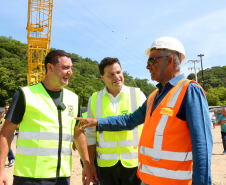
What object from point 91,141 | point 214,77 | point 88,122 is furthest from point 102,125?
point 214,77

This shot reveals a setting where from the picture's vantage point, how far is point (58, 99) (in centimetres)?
265

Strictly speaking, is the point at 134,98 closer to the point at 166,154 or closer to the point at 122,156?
the point at 122,156

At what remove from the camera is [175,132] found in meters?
1.78

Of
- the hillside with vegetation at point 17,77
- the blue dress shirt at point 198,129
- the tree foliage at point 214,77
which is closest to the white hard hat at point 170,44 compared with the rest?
the blue dress shirt at point 198,129

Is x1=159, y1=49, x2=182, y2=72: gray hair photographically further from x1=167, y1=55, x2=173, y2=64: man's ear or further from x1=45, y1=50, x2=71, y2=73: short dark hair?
x1=45, y1=50, x2=71, y2=73: short dark hair

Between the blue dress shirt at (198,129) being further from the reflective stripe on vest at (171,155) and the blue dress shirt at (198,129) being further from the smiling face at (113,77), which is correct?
the smiling face at (113,77)

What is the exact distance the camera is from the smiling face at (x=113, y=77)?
3066 mm

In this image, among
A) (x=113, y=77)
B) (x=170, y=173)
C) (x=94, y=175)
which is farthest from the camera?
(x=113, y=77)

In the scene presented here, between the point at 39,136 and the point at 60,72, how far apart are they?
A: 0.85 m

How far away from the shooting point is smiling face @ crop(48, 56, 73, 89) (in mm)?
2661

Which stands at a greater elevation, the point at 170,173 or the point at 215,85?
the point at 215,85

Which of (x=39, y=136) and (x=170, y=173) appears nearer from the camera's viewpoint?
→ (x=170, y=173)

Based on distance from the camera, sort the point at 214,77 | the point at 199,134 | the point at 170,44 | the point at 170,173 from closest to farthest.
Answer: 1. the point at 199,134
2. the point at 170,173
3. the point at 170,44
4. the point at 214,77

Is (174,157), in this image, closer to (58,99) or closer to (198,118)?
(198,118)
